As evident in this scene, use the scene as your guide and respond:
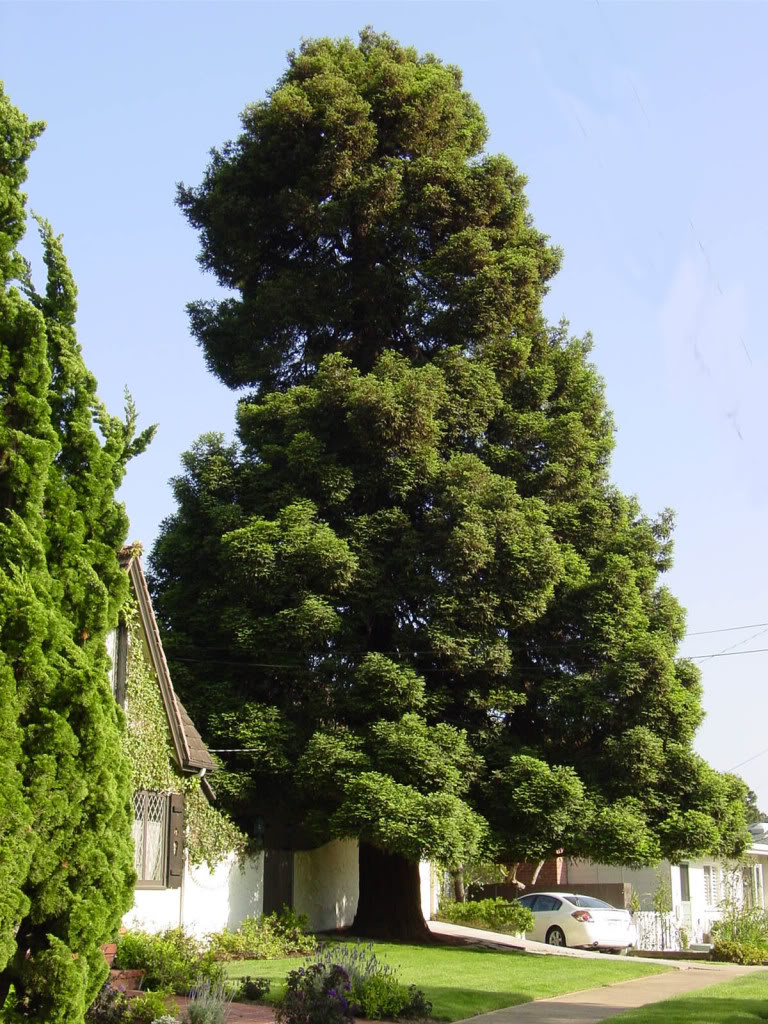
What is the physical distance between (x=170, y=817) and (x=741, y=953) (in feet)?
40.1

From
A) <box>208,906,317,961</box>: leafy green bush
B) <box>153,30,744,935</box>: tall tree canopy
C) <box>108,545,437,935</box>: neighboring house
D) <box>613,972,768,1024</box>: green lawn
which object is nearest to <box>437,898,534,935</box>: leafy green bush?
<box>153,30,744,935</box>: tall tree canopy

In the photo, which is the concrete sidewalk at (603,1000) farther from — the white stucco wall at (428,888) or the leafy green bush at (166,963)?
the white stucco wall at (428,888)

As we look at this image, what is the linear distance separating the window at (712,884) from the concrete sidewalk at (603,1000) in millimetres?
17990

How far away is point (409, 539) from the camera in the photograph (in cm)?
2259

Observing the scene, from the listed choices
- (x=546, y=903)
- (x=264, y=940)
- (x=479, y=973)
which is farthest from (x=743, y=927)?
(x=264, y=940)

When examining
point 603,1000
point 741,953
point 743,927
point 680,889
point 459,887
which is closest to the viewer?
point 603,1000

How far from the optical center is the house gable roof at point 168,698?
17250mm

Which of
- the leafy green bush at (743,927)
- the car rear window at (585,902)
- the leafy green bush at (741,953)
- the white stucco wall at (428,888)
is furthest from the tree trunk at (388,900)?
the white stucco wall at (428,888)

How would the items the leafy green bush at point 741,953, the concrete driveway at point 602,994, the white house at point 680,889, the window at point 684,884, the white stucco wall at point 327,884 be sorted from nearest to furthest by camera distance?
the concrete driveway at point 602,994
the leafy green bush at point 741,953
the white stucco wall at point 327,884
the white house at point 680,889
the window at point 684,884

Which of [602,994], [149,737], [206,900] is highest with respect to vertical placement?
[149,737]

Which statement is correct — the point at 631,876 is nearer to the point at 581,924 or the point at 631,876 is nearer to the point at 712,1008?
the point at 581,924

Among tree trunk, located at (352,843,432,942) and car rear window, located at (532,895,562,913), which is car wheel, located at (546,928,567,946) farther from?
tree trunk, located at (352,843,432,942)

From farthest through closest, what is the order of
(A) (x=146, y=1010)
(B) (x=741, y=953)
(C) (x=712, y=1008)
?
(B) (x=741, y=953), (C) (x=712, y=1008), (A) (x=146, y=1010)

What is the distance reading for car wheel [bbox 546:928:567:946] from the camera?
2556 cm
